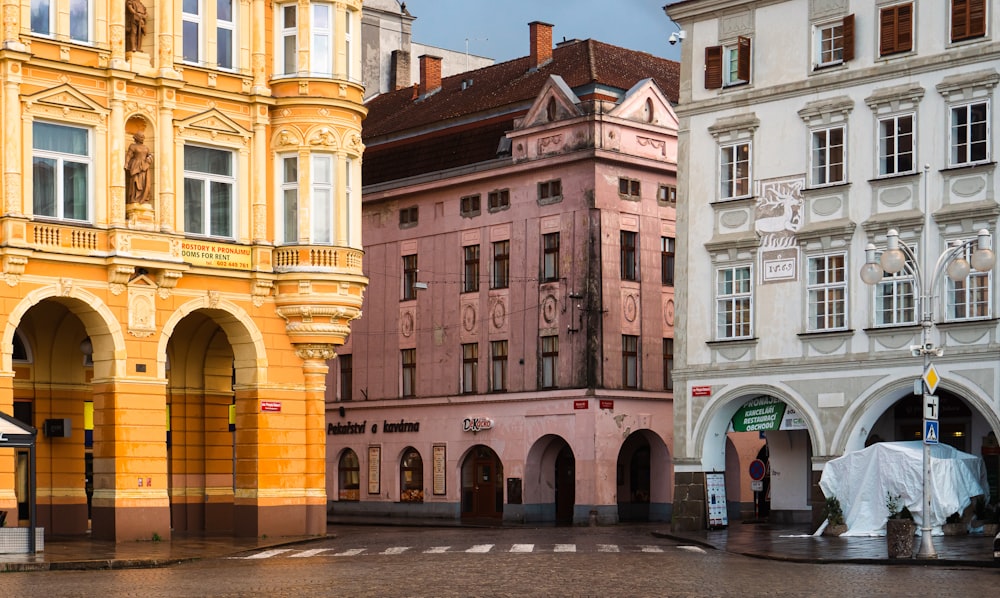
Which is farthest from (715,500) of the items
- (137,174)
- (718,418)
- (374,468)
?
(374,468)

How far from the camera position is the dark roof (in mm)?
65750

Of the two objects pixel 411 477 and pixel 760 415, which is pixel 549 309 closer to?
pixel 411 477

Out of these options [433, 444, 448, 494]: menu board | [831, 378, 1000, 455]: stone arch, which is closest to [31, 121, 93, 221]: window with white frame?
[831, 378, 1000, 455]: stone arch

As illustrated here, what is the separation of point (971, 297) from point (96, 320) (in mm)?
20819

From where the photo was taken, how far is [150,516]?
43.2m

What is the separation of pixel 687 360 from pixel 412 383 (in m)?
20.7

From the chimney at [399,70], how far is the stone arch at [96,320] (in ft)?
133

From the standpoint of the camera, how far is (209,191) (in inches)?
1781

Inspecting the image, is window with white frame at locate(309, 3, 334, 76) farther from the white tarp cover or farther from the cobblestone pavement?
the white tarp cover

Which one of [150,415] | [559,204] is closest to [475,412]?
[559,204]

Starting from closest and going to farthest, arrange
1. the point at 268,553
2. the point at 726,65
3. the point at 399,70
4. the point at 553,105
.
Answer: the point at 268,553
the point at 726,65
the point at 553,105
the point at 399,70

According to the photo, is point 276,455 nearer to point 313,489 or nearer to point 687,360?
point 313,489

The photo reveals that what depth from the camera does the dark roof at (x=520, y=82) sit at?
6575 centimetres

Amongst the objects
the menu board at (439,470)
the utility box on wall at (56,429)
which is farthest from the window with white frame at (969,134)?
the menu board at (439,470)
